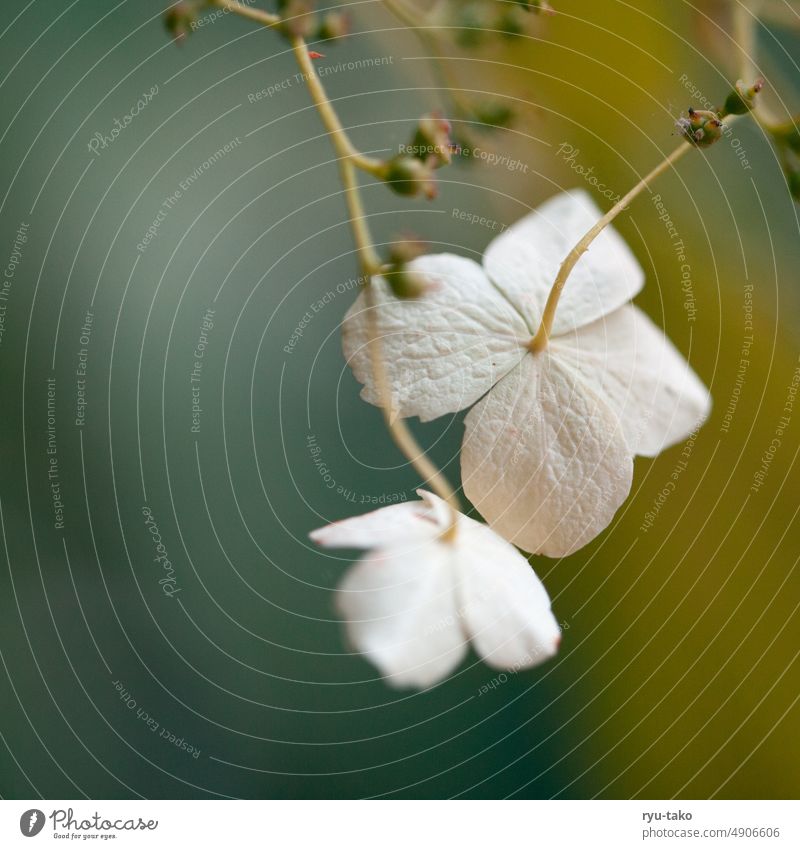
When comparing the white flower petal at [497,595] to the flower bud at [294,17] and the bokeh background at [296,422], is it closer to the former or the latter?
the bokeh background at [296,422]

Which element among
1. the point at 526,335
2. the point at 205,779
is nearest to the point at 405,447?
the point at 526,335

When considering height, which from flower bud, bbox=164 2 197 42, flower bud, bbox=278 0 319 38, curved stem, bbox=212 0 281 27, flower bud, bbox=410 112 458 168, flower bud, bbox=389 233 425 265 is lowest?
flower bud, bbox=389 233 425 265

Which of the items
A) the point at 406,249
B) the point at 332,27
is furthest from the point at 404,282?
the point at 332,27

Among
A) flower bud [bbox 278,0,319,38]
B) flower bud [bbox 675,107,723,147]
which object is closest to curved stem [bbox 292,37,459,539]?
flower bud [bbox 278,0,319,38]

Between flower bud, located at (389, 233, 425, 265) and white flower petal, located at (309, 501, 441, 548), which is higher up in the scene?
flower bud, located at (389, 233, 425, 265)

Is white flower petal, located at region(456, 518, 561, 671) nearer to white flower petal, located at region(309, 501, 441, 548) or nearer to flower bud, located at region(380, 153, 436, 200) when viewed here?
Result: white flower petal, located at region(309, 501, 441, 548)

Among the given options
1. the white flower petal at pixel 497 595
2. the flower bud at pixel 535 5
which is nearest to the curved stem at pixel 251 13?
the flower bud at pixel 535 5

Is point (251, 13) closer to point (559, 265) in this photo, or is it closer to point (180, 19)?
point (180, 19)
